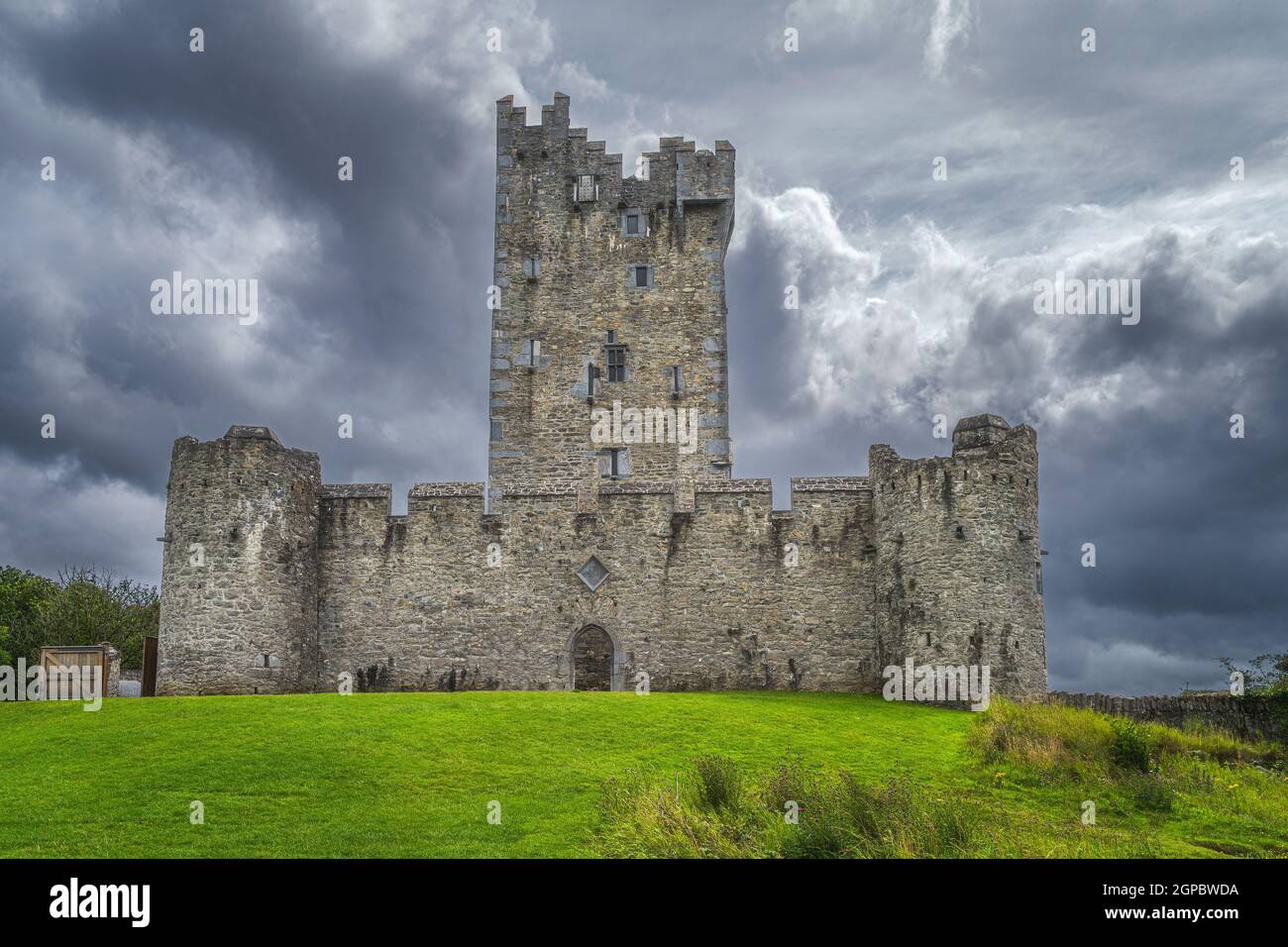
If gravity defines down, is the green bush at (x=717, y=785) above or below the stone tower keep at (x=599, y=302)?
below

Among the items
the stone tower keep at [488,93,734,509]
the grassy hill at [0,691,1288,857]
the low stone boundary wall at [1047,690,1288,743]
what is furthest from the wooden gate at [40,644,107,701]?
the low stone boundary wall at [1047,690,1288,743]

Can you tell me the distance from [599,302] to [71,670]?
2072cm

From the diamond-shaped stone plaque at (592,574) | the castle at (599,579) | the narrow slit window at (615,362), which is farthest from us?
the narrow slit window at (615,362)

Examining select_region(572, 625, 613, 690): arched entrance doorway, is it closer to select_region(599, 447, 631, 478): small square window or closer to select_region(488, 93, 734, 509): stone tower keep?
select_region(488, 93, 734, 509): stone tower keep

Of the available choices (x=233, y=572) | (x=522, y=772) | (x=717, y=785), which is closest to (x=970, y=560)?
(x=717, y=785)

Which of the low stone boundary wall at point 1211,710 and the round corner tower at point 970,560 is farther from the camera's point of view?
the round corner tower at point 970,560

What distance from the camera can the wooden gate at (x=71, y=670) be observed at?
87.2 ft

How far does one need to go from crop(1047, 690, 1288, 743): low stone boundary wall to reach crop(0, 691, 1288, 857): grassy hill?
180cm

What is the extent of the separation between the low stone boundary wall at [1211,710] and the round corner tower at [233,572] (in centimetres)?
1931

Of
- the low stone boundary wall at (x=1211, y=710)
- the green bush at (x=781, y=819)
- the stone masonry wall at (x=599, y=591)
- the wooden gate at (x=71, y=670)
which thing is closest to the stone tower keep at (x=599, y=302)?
the stone masonry wall at (x=599, y=591)

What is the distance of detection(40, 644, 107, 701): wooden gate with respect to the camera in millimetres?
26594

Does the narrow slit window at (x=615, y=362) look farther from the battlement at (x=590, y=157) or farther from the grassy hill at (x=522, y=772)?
the grassy hill at (x=522, y=772)

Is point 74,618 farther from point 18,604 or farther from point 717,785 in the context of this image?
point 717,785
